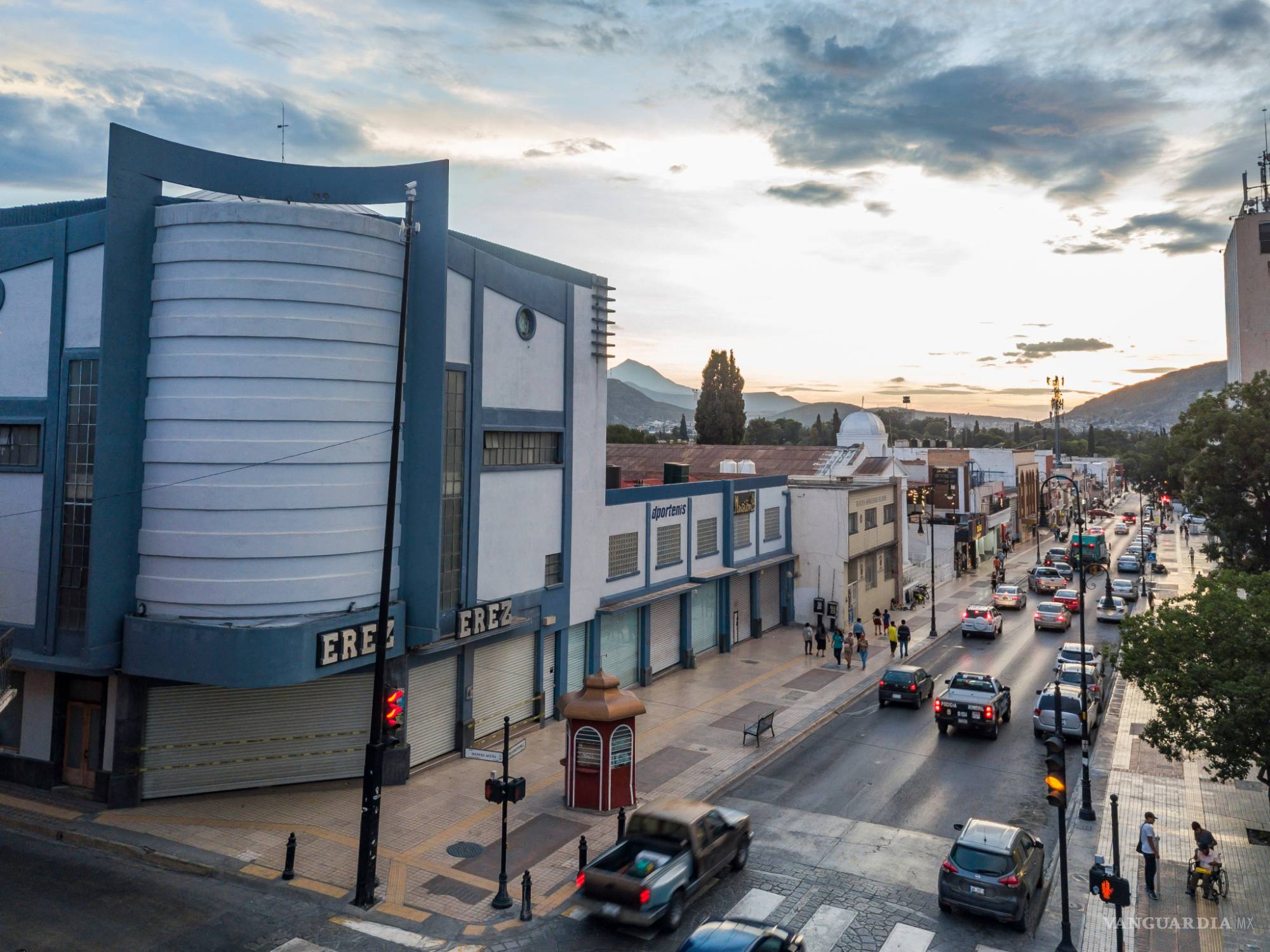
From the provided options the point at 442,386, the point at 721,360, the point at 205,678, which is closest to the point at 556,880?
the point at 205,678

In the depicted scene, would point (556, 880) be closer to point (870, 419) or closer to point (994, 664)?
point (994, 664)

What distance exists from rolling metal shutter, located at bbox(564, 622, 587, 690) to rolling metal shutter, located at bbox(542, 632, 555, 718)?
87 cm

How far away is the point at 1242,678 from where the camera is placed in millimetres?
16719

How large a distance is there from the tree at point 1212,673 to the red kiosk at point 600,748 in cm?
1139

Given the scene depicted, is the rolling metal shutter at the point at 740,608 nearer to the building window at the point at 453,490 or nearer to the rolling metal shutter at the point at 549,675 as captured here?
the rolling metal shutter at the point at 549,675

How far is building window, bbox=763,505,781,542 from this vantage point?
43031 mm

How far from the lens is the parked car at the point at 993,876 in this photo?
14.9 m

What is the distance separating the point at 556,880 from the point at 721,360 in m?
82.5

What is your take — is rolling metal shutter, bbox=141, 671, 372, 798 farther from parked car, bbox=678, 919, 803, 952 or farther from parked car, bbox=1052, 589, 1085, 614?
parked car, bbox=1052, 589, 1085, 614

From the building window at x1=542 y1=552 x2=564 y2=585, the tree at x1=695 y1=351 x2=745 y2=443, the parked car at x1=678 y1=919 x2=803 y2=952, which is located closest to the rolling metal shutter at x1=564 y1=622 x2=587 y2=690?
the building window at x1=542 y1=552 x2=564 y2=585

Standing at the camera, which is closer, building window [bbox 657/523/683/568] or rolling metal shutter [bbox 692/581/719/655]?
building window [bbox 657/523/683/568]

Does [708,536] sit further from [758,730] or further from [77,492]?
[77,492]

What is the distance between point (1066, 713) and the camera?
86.1 feet

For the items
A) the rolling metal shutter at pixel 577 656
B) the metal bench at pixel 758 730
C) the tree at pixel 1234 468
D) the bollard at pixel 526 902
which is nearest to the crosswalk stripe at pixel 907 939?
the bollard at pixel 526 902
